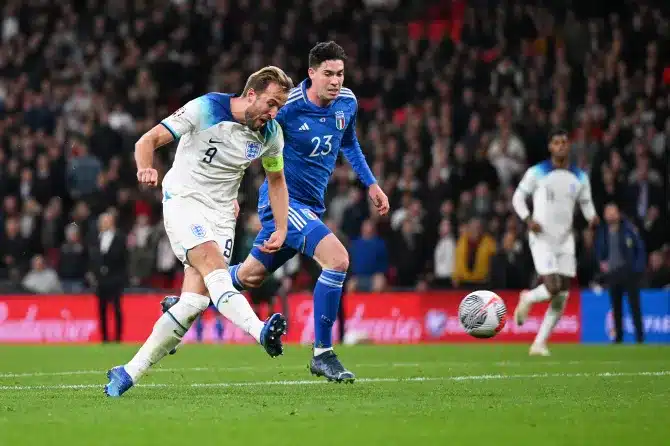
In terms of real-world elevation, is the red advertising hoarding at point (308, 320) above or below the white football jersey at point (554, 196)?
below

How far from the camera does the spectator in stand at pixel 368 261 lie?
22.6 m

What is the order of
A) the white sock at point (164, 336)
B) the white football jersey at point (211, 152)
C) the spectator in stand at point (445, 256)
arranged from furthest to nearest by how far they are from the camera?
the spectator in stand at point (445, 256) < the white football jersey at point (211, 152) < the white sock at point (164, 336)

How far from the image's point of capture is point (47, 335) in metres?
24.4

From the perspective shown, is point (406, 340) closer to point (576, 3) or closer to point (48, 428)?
point (576, 3)

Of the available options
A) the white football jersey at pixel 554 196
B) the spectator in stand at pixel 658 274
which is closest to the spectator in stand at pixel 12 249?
the spectator in stand at pixel 658 274

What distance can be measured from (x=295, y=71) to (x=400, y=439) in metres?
21.6

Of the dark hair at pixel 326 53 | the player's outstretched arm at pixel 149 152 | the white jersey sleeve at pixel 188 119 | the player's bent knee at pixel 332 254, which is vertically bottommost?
the player's bent knee at pixel 332 254

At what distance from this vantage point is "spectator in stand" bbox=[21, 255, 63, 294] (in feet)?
80.5

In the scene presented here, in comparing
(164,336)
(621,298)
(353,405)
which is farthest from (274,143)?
(621,298)

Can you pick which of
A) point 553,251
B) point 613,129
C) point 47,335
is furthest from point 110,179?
point 553,251

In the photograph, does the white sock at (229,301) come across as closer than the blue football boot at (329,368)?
Yes

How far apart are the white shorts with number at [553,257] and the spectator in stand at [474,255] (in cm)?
601

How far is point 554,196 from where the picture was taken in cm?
1672

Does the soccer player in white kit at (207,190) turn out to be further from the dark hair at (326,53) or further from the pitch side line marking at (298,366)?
the pitch side line marking at (298,366)
